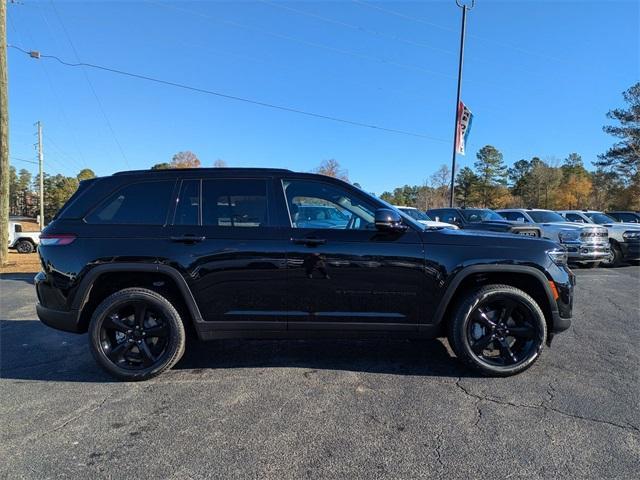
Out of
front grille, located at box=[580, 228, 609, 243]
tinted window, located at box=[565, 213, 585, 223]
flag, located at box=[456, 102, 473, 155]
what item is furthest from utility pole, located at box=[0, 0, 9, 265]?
tinted window, located at box=[565, 213, 585, 223]

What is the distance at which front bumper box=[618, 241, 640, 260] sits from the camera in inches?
553

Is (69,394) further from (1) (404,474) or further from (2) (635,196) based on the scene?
(2) (635,196)

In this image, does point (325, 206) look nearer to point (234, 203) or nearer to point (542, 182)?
point (234, 203)

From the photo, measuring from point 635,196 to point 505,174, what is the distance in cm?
2853

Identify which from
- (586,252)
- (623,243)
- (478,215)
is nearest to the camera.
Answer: (586,252)

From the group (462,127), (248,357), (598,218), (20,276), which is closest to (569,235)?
(598,218)

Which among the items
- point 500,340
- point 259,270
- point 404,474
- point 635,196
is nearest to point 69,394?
point 259,270

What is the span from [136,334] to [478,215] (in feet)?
44.0

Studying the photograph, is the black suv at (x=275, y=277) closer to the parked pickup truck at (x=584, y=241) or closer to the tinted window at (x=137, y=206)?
the tinted window at (x=137, y=206)

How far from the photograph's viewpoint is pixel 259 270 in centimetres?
403

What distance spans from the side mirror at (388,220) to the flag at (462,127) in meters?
15.8

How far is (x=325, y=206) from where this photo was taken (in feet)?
14.0

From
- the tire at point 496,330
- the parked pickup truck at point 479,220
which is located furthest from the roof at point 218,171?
the parked pickup truck at point 479,220

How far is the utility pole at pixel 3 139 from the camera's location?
43.9 ft
